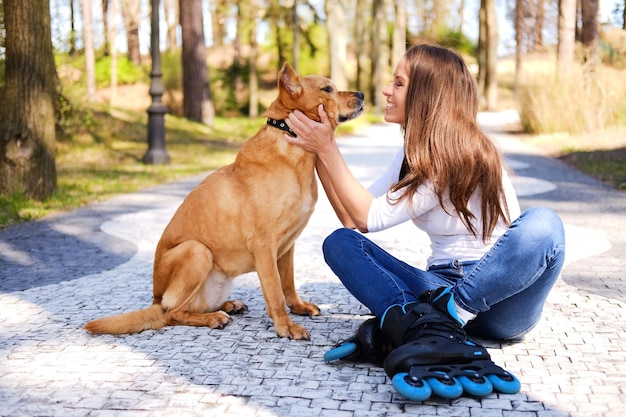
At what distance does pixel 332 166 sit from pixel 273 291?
81 centimetres

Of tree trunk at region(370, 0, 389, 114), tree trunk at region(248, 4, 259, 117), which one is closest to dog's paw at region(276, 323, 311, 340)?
tree trunk at region(248, 4, 259, 117)

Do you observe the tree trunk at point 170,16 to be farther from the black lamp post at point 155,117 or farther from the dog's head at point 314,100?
the dog's head at point 314,100

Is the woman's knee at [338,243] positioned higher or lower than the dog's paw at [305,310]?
higher

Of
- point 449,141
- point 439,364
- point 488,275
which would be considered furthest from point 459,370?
point 449,141

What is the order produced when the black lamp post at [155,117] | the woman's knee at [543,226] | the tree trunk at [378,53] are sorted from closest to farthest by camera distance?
the woman's knee at [543,226] → the black lamp post at [155,117] → the tree trunk at [378,53]

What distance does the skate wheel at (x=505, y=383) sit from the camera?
10.4 ft

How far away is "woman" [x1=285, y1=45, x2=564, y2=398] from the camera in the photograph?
3.46m

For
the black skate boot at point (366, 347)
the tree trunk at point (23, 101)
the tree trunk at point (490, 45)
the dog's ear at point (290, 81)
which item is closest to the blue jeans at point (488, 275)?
the black skate boot at point (366, 347)

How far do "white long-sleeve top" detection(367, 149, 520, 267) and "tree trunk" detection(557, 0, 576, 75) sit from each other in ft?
49.7

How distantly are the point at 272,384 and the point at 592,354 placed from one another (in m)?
1.68

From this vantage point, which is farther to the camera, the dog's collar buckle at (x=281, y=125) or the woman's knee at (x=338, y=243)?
the dog's collar buckle at (x=281, y=125)

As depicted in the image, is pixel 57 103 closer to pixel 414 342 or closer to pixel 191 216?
pixel 191 216

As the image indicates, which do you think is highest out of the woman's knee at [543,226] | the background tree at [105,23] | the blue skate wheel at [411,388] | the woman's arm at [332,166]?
the background tree at [105,23]

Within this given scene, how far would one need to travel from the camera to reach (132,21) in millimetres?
29938
